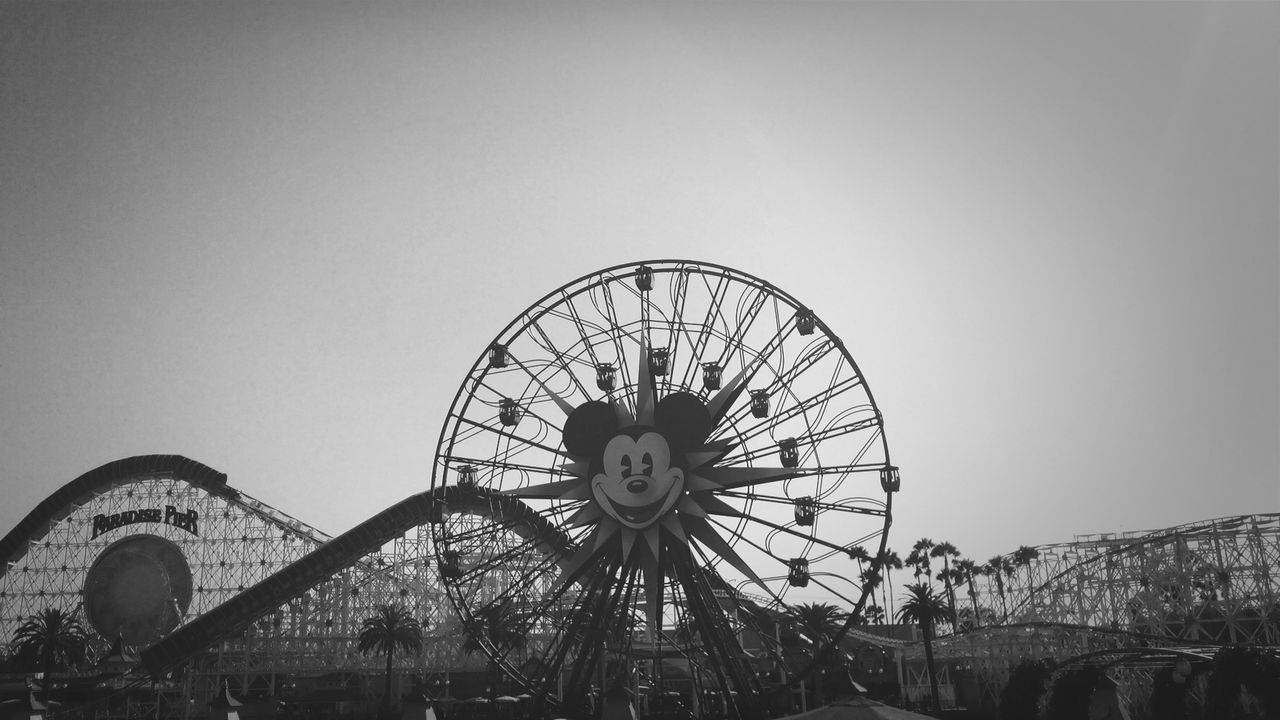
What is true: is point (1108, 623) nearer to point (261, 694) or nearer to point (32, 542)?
point (261, 694)

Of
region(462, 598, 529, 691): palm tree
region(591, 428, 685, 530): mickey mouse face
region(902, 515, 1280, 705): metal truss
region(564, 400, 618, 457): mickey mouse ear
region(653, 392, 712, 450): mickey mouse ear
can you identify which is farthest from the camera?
region(902, 515, 1280, 705): metal truss

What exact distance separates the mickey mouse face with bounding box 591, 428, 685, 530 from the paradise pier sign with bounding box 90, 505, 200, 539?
49.9 metres

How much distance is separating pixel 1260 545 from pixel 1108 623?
11037 mm

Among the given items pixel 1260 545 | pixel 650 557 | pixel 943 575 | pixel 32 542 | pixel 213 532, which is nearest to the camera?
pixel 650 557

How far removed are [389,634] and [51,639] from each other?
2342cm

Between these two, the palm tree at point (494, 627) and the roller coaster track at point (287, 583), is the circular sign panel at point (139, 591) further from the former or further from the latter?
the palm tree at point (494, 627)

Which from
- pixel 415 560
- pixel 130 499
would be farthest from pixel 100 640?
pixel 415 560

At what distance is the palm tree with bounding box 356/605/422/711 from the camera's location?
184ft

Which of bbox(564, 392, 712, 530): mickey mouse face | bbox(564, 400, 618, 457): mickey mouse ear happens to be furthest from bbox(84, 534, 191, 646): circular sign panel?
bbox(564, 392, 712, 530): mickey mouse face

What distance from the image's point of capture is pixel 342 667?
59.2m

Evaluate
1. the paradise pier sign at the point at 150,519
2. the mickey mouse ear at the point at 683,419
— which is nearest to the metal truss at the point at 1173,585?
the mickey mouse ear at the point at 683,419

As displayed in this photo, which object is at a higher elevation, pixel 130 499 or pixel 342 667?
pixel 130 499

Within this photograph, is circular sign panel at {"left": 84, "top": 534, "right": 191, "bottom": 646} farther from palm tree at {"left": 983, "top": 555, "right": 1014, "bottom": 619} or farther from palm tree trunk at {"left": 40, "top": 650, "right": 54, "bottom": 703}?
palm tree at {"left": 983, "top": 555, "right": 1014, "bottom": 619}

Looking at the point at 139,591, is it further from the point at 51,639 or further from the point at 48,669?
the point at 48,669
